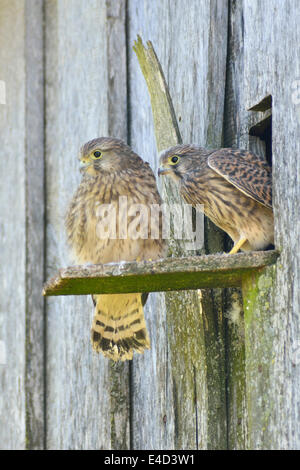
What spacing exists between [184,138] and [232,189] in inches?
17.4

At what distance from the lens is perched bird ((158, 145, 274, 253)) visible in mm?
2493

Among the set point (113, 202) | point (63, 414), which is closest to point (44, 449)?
point (63, 414)

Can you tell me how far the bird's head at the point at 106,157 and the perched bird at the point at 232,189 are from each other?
34 cm

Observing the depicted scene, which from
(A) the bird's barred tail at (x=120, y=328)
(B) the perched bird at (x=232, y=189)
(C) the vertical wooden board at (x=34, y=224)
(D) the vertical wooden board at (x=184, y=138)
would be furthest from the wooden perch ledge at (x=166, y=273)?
(C) the vertical wooden board at (x=34, y=224)

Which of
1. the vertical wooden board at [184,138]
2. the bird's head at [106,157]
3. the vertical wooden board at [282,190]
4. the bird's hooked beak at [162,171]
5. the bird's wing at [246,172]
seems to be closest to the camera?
the vertical wooden board at [282,190]

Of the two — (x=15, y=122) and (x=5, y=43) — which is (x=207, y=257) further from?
(x=5, y=43)

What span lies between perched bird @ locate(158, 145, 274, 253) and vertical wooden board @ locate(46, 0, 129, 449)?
662mm

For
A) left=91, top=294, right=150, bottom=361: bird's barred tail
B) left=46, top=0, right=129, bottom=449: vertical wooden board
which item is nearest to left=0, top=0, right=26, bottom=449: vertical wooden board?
left=46, top=0, right=129, bottom=449: vertical wooden board

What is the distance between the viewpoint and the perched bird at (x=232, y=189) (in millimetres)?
2493

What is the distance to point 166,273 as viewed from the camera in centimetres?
215

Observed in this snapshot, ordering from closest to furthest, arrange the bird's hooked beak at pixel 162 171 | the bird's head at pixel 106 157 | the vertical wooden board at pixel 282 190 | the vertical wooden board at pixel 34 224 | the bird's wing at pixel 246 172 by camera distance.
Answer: the vertical wooden board at pixel 282 190, the bird's wing at pixel 246 172, the bird's hooked beak at pixel 162 171, the bird's head at pixel 106 157, the vertical wooden board at pixel 34 224

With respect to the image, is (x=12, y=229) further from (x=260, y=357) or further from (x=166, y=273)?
(x=260, y=357)

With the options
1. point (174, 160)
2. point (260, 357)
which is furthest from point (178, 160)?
point (260, 357)
